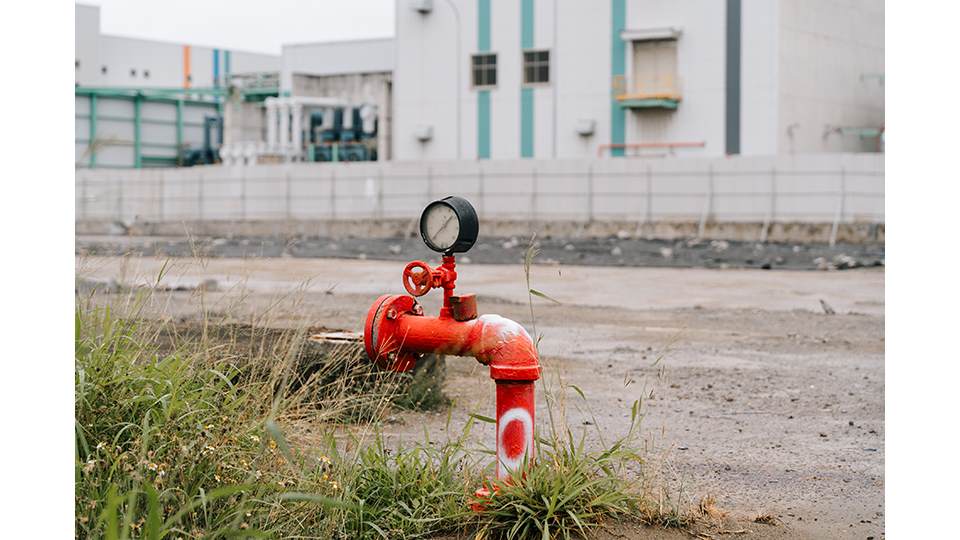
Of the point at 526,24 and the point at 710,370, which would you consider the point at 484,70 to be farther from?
the point at 710,370

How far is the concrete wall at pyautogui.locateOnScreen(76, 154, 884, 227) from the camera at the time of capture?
28.5 meters

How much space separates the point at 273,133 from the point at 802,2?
21.5 m

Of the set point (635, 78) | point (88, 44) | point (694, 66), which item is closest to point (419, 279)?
point (694, 66)

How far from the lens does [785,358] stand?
909cm

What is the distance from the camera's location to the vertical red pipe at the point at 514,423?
12.1 ft

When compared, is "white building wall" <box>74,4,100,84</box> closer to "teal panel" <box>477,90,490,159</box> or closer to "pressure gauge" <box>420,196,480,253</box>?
"teal panel" <box>477,90,490,159</box>

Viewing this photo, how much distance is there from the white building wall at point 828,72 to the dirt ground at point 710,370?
1816cm

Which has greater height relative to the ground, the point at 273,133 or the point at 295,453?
the point at 273,133

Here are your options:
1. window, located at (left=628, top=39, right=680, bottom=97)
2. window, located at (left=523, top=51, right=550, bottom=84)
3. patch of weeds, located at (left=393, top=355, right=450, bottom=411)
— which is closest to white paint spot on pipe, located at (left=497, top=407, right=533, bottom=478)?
patch of weeds, located at (left=393, top=355, right=450, bottom=411)

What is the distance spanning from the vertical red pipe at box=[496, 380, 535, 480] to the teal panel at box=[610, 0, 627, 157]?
33.4 meters

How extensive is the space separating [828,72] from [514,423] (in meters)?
35.0

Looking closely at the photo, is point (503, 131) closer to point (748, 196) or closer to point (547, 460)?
point (748, 196)

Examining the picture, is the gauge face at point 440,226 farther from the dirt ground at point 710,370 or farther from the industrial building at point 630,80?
the industrial building at point 630,80
